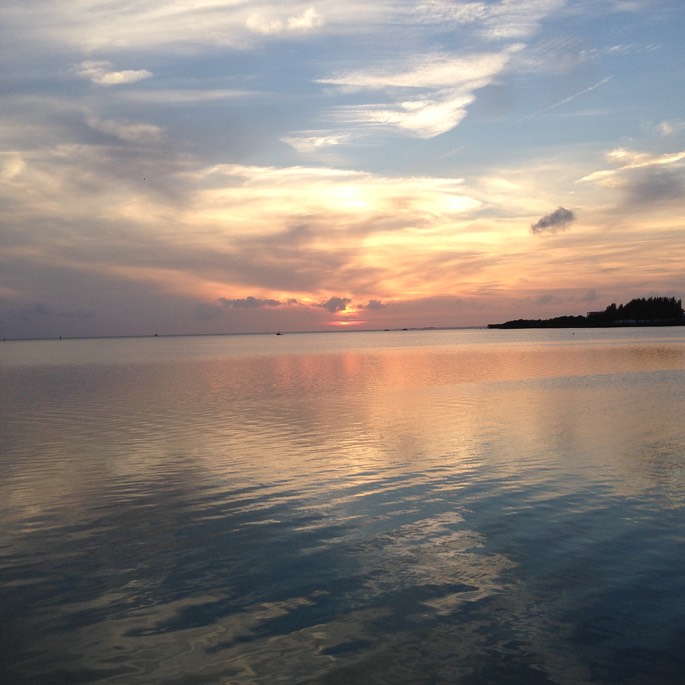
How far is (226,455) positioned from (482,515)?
1318cm

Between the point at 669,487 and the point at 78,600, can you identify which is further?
the point at 669,487

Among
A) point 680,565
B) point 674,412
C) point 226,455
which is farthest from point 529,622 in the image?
point 674,412

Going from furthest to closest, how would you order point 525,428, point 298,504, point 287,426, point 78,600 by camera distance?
point 287,426 < point 525,428 < point 298,504 < point 78,600

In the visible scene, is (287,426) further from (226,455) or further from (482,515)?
(482,515)

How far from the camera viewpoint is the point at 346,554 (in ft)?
48.3

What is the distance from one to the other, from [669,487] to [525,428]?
1291 centimetres

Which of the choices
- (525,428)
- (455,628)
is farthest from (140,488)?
(525,428)

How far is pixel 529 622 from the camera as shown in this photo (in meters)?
11.1

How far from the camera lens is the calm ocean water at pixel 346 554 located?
10.1 meters

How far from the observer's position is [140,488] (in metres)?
21.6

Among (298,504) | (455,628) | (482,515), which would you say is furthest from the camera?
(298,504)

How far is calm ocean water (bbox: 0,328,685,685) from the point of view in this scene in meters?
10.1

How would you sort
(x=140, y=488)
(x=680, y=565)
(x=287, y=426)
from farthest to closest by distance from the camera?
(x=287, y=426) < (x=140, y=488) < (x=680, y=565)

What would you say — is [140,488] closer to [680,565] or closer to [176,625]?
[176,625]
